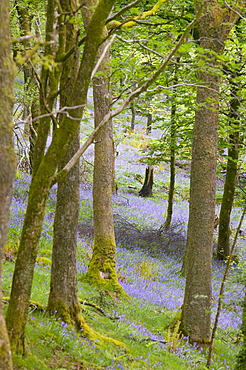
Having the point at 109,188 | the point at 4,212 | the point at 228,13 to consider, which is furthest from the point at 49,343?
the point at 228,13

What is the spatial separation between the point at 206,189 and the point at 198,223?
0.68m

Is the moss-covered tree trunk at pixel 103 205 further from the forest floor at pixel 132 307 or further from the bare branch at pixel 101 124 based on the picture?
the bare branch at pixel 101 124

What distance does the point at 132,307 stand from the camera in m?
8.74

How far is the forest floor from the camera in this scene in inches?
203

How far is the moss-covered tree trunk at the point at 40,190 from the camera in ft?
13.0

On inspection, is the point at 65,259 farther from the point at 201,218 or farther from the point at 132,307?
the point at 132,307

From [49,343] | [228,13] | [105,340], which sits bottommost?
[105,340]

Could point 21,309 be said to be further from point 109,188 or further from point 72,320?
point 109,188

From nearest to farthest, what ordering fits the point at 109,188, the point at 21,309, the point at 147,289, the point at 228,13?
the point at 21,309 → the point at 228,13 → the point at 109,188 → the point at 147,289

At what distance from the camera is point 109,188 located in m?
9.80

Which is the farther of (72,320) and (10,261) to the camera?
(10,261)

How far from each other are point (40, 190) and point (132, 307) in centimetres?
554

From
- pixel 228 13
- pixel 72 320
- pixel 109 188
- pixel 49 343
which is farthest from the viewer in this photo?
pixel 109 188

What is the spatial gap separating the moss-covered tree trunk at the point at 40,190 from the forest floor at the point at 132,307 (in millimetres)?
495
